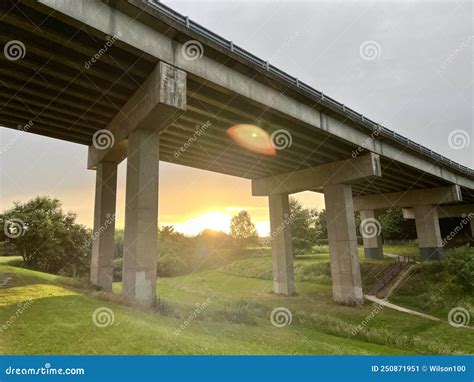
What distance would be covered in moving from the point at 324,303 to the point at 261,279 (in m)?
14.0

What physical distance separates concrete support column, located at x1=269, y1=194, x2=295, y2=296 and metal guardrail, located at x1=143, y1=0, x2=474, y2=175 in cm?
1018

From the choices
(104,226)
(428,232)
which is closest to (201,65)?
(104,226)

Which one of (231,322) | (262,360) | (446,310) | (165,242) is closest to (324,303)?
(446,310)

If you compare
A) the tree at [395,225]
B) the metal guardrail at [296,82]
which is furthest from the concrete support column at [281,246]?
the tree at [395,225]

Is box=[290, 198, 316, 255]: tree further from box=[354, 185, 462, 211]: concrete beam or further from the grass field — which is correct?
the grass field

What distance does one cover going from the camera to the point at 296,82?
17.6 metres

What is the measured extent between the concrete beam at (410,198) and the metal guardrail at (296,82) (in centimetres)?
608

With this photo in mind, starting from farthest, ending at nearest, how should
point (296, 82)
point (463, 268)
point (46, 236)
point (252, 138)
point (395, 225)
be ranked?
point (395, 225)
point (46, 236)
point (463, 268)
point (252, 138)
point (296, 82)

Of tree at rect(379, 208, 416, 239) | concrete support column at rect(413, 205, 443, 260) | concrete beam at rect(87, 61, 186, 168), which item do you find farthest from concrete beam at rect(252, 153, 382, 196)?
tree at rect(379, 208, 416, 239)

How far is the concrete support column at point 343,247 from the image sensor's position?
76.3ft

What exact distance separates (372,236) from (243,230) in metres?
25.2

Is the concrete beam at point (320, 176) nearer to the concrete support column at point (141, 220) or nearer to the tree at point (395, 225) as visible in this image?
the concrete support column at point (141, 220)

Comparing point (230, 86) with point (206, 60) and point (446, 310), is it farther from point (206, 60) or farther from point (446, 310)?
point (446, 310)

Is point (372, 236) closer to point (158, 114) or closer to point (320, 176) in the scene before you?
point (320, 176)
